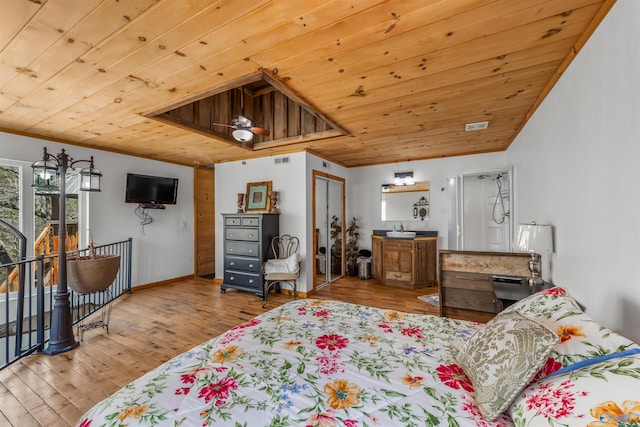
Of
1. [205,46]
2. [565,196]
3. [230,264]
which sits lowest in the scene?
[230,264]

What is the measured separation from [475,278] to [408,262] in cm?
196

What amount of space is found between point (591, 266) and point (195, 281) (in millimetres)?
5668

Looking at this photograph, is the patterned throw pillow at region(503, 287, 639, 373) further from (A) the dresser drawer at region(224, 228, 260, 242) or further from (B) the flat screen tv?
(B) the flat screen tv

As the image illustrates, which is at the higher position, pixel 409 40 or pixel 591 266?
pixel 409 40

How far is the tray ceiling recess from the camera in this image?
3.32 meters

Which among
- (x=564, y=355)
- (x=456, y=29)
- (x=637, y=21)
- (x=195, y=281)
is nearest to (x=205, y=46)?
(x=456, y=29)

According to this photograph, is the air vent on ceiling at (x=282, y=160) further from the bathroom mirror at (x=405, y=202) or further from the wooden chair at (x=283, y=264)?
the bathroom mirror at (x=405, y=202)

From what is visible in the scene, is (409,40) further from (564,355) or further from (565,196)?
(564,355)

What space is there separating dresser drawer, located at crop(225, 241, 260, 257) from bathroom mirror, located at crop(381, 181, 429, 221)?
277cm

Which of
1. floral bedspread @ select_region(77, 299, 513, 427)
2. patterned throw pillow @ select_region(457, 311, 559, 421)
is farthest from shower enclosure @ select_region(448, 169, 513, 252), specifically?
patterned throw pillow @ select_region(457, 311, 559, 421)

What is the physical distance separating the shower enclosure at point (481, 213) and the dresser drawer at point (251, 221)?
3434 mm

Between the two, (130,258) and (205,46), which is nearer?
(205,46)

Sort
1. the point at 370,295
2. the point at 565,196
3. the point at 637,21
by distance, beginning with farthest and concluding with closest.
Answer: the point at 370,295, the point at 565,196, the point at 637,21

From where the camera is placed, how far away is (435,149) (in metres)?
4.58
